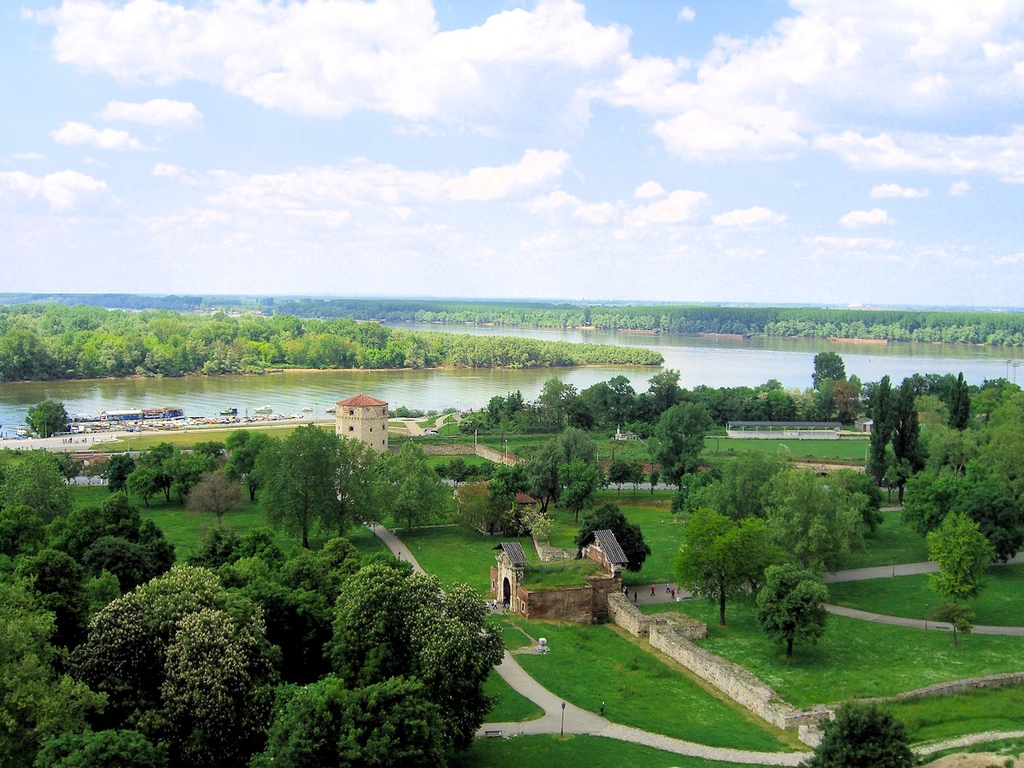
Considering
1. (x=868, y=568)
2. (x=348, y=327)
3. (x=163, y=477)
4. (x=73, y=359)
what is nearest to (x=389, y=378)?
(x=348, y=327)

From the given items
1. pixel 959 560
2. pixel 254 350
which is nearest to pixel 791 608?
pixel 959 560

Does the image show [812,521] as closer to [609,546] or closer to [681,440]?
[609,546]

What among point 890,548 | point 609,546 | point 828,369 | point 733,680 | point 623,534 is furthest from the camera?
point 828,369

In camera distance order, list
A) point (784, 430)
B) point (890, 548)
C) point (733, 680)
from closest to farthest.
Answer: point (733, 680) → point (890, 548) → point (784, 430)

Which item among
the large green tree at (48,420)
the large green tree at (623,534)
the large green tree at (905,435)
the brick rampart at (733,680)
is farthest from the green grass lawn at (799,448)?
the large green tree at (48,420)

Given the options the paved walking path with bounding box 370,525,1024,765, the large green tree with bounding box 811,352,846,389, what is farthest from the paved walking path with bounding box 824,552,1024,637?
the large green tree with bounding box 811,352,846,389

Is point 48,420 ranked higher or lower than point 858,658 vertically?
higher

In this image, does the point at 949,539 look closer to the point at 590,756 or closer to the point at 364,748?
the point at 590,756
